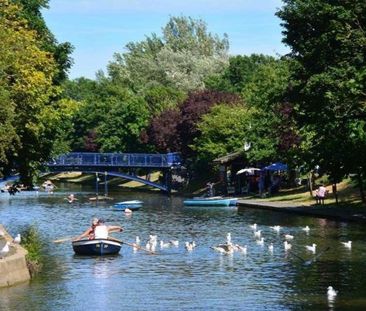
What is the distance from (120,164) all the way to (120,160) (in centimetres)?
170

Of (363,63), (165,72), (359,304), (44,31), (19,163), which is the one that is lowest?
(359,304)

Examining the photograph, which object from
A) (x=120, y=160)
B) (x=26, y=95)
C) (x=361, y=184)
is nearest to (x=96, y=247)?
(x=26, y=95)

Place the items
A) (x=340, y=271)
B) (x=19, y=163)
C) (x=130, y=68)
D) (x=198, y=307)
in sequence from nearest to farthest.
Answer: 1. (x=198, y=307)
2. (x=340, y=271)
3. (x=19, y=163)
4. (x=130, y=68)

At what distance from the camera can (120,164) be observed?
359ft

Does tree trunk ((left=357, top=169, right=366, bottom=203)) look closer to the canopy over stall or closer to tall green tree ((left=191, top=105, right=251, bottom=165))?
the canopy over stall

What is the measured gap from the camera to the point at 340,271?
34031mm

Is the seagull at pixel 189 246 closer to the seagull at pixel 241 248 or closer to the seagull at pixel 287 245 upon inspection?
the seagull at pixel 241 248

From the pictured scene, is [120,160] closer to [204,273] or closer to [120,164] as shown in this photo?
[120,164]

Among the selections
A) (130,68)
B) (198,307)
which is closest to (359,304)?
(198,307)

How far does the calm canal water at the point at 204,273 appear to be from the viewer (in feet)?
90.2

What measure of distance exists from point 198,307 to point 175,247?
16474mm

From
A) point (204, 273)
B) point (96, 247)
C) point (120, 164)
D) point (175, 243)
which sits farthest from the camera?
point (120, 164)

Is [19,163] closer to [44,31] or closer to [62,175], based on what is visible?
[44,31]

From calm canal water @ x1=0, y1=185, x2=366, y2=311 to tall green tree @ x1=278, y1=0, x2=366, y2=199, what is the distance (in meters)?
4.28
